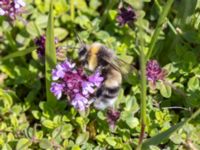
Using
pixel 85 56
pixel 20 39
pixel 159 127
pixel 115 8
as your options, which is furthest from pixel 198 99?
pixel 20 39

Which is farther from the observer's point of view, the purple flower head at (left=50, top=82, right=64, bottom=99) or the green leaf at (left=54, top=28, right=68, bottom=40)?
the green leaf at (left=54, top=28, right=68, bottom=40)

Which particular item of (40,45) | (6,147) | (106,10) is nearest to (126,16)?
(106,10)

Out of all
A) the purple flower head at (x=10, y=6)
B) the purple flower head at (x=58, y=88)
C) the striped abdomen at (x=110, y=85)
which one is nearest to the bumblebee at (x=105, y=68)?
the striped abdomen at (x=110, y=85)

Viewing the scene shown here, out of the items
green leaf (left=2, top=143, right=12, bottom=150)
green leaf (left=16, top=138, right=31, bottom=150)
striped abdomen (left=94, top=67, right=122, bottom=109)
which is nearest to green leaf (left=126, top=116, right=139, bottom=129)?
striped abdomen (left=94, top=67, right=122, bottom=109)

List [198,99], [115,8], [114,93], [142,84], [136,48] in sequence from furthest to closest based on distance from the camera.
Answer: [115,8], [136,48], [198,99], [114,93], [142,84]

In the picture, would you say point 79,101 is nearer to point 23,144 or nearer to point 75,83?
point 75,83

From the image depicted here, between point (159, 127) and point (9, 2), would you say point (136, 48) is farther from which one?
point (9, 2)

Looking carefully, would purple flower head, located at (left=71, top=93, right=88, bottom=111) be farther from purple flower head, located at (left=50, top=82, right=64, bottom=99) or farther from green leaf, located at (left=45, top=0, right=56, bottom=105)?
green leaf, located at (left=45, top=0, right=56, bottom=105)

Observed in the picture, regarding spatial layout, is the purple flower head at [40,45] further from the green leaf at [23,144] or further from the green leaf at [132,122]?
the green leaf at [132,122]
